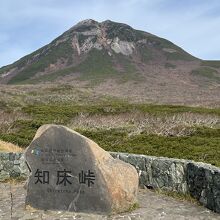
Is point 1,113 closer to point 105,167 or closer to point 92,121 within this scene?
point 92,121

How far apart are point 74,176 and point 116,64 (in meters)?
154

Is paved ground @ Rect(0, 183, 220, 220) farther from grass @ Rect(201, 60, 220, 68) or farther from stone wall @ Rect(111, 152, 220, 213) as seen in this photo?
grass @ Rect(201, 60, 220, 68)

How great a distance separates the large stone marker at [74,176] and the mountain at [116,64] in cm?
9671

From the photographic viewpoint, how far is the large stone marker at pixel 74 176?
37.8ft

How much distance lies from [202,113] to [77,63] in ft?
421

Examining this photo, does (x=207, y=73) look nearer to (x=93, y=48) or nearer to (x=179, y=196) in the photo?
(x=93, y=48)

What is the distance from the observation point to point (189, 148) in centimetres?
2486

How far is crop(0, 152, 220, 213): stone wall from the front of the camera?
38.2ft

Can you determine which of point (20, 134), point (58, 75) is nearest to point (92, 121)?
point (20, 134)

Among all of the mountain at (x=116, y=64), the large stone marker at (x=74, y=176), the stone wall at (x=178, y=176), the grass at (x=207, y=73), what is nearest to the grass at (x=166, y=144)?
the stone wall at (x=178, y=176)

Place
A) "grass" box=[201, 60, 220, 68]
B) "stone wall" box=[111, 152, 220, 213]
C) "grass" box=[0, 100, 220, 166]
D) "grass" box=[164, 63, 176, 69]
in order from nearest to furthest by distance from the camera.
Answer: "stone wall" box=[111, 152, 220, 213] → "grass" box=[0, 100, 220, 166] → "grass" box=[164, 63, 176, 69] → "grass" box=[201, 60, 220, 68]

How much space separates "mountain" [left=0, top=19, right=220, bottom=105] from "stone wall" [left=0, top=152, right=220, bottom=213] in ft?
308

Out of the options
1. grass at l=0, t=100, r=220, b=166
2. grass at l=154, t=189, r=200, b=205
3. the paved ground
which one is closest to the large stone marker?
the paved ground

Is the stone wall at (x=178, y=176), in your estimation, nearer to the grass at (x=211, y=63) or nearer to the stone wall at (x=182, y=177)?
the stone wall at (x=182, y=177)
